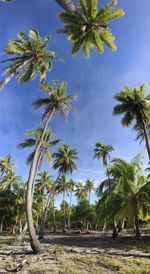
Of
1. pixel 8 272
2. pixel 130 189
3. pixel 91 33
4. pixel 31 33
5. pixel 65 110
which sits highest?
pixel 31 33

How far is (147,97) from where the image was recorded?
25531 mm

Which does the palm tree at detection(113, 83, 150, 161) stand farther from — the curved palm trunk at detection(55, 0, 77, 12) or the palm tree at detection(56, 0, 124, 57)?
the curved palm trunk at detection(55, 0, 77, 12)

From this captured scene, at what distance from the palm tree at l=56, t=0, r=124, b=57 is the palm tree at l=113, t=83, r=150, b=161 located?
7581 millimetres

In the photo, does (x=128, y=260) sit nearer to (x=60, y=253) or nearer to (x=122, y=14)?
(x=60, y=253)

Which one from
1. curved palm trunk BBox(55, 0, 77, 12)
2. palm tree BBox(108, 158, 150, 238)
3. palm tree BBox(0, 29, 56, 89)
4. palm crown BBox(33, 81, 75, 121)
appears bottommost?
palm tree BBox(108, 158, 150, 238)

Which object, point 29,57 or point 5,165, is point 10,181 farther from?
point 29,57

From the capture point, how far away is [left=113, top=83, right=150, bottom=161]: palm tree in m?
25.3

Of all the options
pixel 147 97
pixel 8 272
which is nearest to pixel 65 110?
pixel 147 97

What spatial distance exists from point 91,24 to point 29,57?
335 inches

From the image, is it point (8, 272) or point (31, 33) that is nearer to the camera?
point (8, 272)

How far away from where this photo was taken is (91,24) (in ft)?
53.9

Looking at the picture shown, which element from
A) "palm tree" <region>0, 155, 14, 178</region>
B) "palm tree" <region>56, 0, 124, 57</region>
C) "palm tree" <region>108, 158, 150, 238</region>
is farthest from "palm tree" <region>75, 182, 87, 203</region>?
"palm tree" <region>56, 0, 124, 57</region>

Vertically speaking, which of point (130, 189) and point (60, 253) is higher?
point (130, 189)

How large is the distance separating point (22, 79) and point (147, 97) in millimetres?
11622
